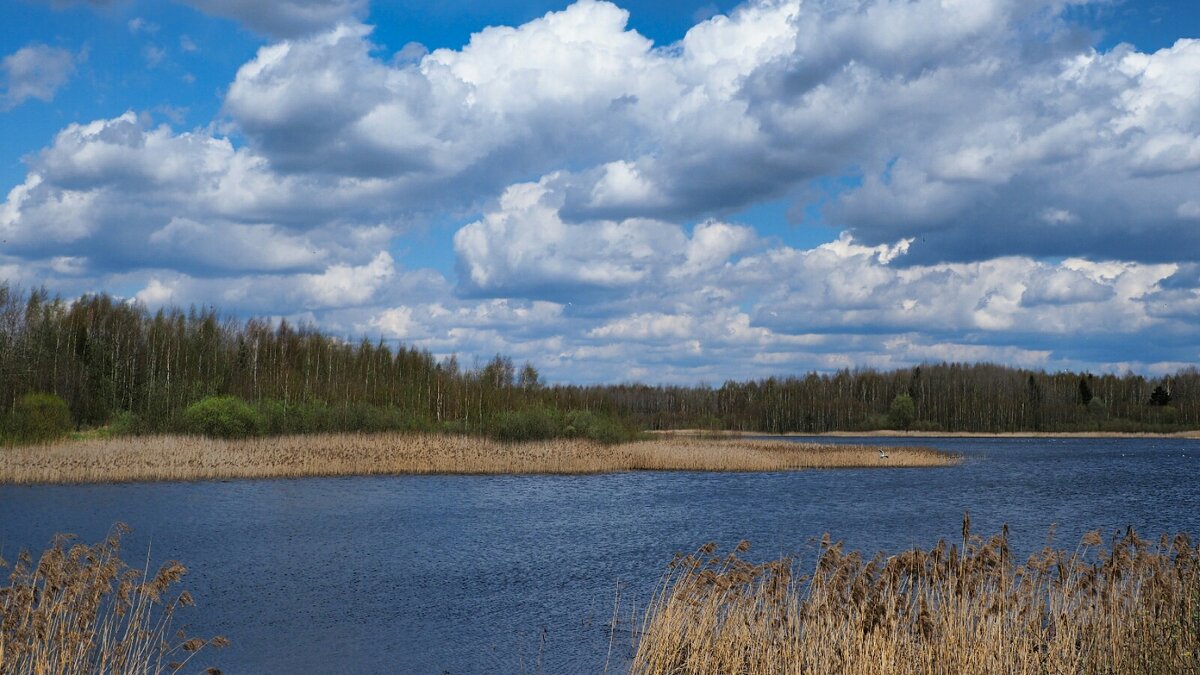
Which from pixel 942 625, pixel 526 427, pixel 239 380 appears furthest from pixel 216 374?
pixel 942 625

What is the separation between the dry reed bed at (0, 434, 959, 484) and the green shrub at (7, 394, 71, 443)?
1.60m

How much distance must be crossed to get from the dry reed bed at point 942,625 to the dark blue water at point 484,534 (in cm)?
202

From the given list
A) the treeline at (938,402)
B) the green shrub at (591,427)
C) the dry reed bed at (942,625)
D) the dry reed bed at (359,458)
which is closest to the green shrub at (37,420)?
the dry reed bed at (359,458)

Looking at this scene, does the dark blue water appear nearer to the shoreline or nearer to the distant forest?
the distant forest

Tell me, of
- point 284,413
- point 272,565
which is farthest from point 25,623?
point 284,413

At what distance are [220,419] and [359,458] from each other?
367 inches

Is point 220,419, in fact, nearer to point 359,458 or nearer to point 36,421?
point 36,421

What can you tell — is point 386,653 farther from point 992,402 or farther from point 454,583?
point 992,402

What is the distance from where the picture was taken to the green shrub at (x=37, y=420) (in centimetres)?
4375

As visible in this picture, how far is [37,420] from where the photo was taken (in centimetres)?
4462

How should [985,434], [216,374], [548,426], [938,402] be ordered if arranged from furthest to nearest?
[938,402]
[985,434]
[216,374]
[548,426]

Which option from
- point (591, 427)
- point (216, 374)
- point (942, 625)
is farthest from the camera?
point (216, 374)

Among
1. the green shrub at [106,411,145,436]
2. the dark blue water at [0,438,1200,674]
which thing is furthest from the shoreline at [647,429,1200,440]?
the green shrub at [106,411,145,436]

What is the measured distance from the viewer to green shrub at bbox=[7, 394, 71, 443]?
43.8 meters
